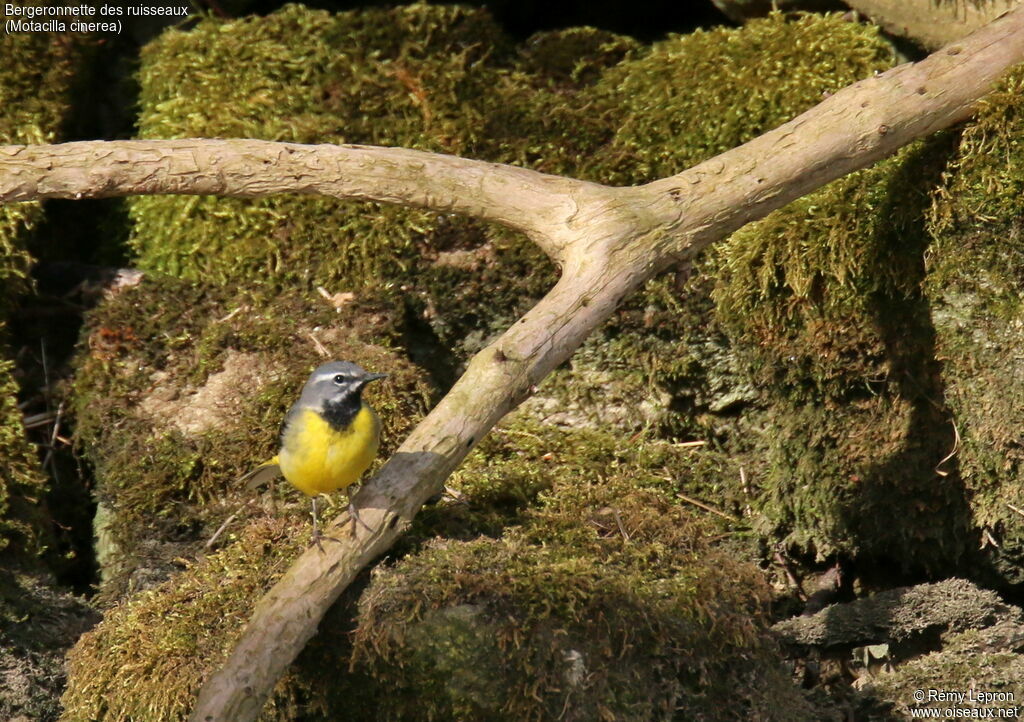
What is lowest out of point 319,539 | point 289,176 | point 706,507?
point 706,507

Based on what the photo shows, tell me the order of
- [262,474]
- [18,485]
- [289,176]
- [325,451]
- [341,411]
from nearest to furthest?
[325,451] → [341,411] → [289,176] → [262,474] → [18,485]

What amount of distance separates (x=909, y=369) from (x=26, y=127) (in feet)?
15.0

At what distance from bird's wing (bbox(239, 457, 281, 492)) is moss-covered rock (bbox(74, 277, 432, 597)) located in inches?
8.7

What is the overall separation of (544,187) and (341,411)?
1299 millimetres

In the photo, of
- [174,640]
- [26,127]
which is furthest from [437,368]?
[26,127]

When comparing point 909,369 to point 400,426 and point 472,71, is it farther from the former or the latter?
point 472,71

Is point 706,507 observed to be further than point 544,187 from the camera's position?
Yes

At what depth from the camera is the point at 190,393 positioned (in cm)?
524

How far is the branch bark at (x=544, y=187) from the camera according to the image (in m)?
4.03

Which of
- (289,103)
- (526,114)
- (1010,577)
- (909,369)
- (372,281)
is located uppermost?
(289,103)

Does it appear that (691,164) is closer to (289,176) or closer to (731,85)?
(731,85)

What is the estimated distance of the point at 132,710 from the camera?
396 centimetres

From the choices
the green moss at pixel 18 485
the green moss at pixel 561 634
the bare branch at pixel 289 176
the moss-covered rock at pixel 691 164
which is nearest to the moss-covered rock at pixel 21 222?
the green moss at pixel 18 485

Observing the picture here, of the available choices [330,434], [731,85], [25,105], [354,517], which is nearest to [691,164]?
[731,85]
